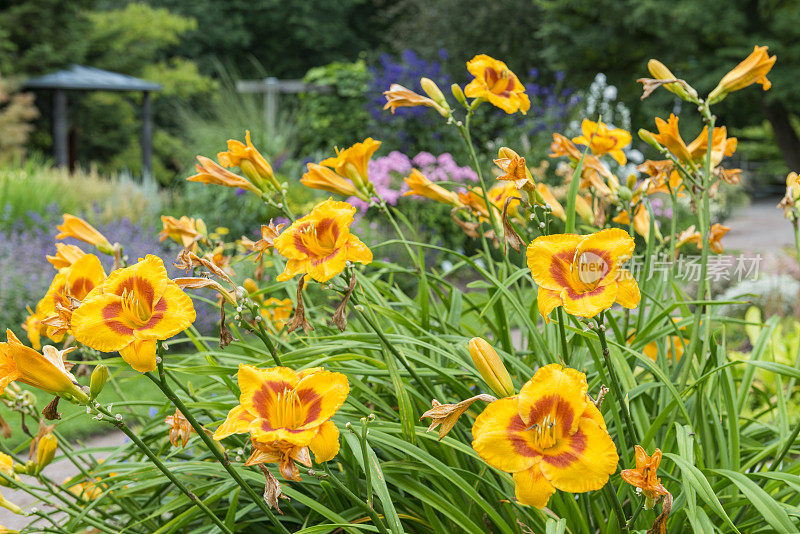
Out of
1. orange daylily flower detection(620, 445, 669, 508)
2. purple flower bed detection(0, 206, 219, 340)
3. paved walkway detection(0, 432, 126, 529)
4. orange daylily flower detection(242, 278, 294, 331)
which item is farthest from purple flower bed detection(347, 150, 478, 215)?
Answer: orange daylily flower detection(620, 445, 669, 508)

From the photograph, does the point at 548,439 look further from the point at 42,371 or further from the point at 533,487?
the point at 42,371

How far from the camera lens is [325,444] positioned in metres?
0.87

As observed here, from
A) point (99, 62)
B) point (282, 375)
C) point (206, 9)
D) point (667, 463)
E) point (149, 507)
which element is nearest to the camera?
point (282, 375)

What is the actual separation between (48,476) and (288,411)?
8.75 ft

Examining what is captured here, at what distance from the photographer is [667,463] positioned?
1.25 m

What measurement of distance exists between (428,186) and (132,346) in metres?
0.83

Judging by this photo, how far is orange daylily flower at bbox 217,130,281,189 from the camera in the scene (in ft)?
4.27

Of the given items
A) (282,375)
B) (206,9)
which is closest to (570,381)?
(282,375)

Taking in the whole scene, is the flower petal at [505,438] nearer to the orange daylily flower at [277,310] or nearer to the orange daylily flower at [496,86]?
the orange daylily flower at [496,86]

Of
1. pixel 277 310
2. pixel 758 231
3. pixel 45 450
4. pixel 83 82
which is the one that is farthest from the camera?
pixel 83 82

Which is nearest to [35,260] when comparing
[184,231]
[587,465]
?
[184,231]

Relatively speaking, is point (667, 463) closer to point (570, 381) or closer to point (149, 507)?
point (570, 381)

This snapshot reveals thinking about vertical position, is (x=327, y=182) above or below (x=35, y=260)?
above

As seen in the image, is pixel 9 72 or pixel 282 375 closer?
pixel 282 375
